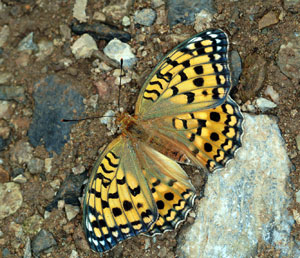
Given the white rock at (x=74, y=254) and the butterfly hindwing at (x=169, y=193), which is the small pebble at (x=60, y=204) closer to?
the white rock at (x=74, y=254)

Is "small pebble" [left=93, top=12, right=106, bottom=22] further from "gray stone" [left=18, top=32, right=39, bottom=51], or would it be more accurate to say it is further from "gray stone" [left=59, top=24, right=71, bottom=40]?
"gray stone" [left=18, top=32, right=39, bottom=51]

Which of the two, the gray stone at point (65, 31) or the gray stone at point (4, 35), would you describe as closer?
the gray stone at point (65, 31)

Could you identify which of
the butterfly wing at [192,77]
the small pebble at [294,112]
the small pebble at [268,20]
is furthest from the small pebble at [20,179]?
the small pebble at [268,20]

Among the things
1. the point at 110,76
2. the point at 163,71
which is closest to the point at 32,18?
the point at 110,76

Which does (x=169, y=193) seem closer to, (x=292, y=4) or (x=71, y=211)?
(x=71, y=211)

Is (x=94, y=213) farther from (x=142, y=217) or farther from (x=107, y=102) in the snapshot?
(x=107, y=102)

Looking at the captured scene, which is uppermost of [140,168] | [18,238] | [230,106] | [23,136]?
[230,106]
